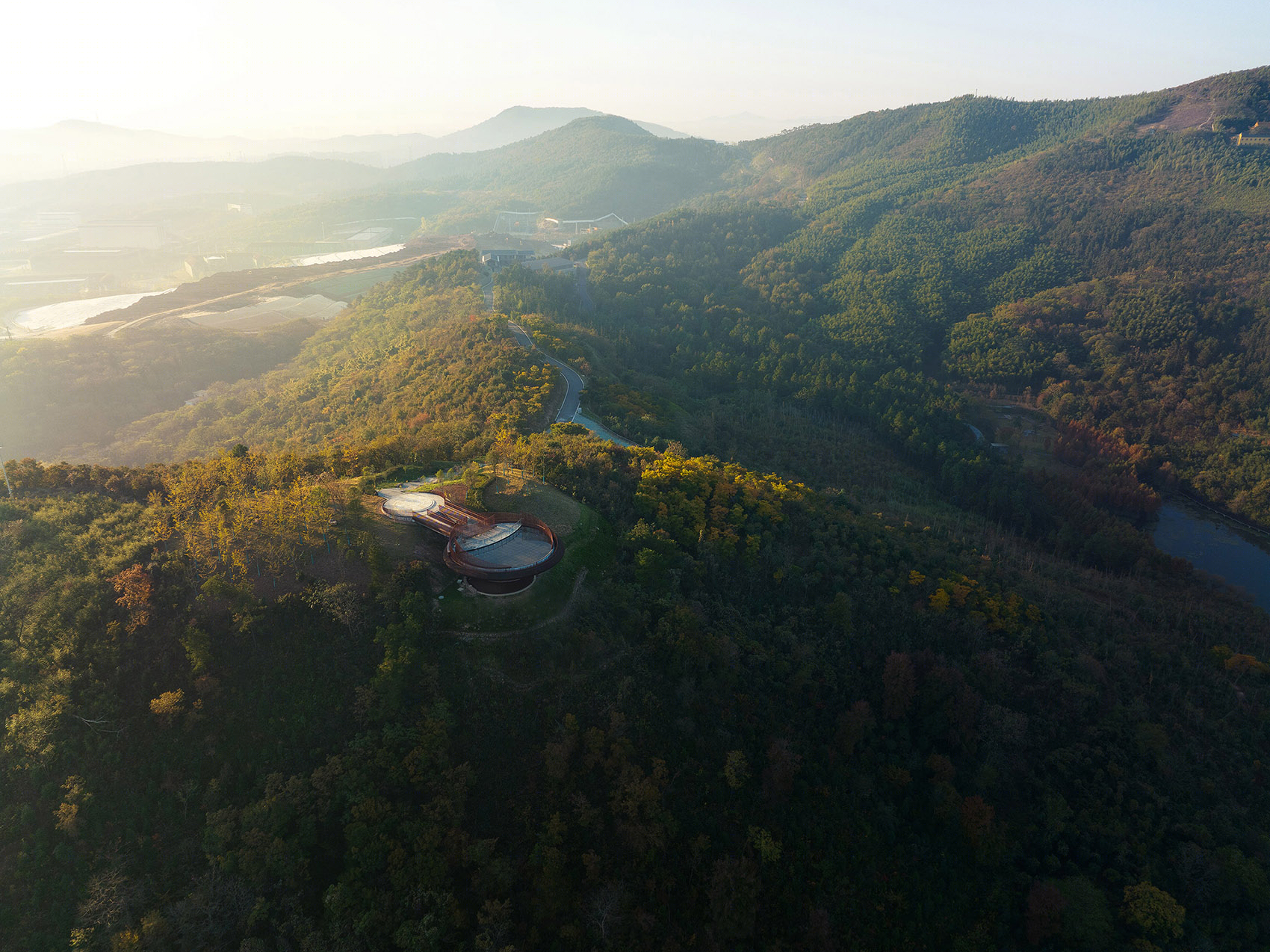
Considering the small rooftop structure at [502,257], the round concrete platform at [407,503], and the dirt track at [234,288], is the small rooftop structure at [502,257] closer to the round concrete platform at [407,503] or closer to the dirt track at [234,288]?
the dirt track at [234,288]

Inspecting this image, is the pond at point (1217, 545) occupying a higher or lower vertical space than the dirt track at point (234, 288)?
lower

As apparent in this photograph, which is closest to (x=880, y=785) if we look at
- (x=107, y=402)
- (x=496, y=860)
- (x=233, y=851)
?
(x=496, y=860)

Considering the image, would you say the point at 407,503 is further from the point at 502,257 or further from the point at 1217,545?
the point at 1217,545

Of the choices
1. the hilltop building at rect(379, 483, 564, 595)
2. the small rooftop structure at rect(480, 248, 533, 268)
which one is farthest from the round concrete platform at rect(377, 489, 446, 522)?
the small rooftop structure at rect(480, 248, 533, 268)

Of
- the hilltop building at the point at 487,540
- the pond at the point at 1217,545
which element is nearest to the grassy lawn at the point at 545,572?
the hilltop building at the point at 487,540

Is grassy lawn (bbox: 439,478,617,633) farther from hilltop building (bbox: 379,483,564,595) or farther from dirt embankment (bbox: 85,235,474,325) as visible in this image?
dirt embankment (bbox: 85,235,474,325)

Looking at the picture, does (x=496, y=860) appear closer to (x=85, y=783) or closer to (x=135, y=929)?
(x=135, y=929)
